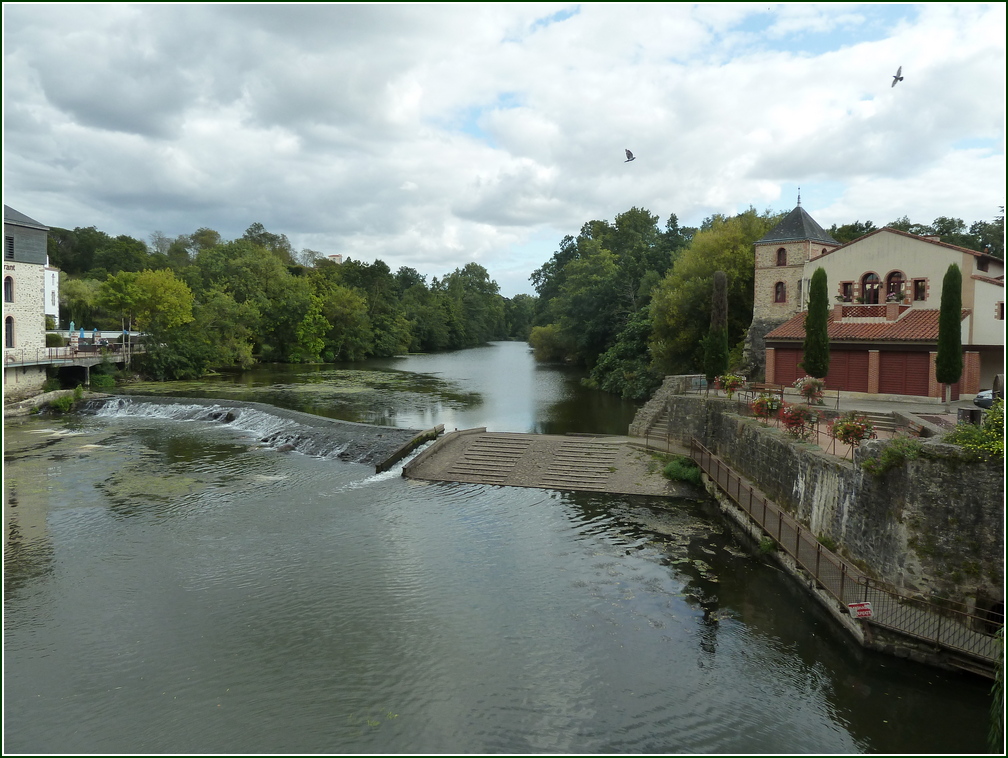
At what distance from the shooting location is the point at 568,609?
14.1m

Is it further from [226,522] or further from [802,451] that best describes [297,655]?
[802,451]

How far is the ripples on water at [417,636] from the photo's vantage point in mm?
10414

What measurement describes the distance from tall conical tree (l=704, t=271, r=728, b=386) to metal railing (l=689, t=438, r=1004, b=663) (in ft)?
40.0

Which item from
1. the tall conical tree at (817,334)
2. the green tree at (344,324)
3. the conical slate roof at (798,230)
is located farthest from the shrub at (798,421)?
the green tree at (344,324)

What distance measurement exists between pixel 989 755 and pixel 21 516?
76.7ft

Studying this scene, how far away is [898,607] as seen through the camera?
12.5 m

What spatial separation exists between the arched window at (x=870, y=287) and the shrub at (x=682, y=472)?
11827 millimetres

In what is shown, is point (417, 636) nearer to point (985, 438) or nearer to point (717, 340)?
point (985, 438)

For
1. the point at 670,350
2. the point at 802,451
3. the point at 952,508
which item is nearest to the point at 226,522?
the point at 802,451

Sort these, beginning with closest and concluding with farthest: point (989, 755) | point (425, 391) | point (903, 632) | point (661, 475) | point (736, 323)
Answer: point (989, 755), point (903, 632), point (661, 475), point (736, 323), point (425, 391)

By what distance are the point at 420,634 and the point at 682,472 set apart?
1259 centimetres

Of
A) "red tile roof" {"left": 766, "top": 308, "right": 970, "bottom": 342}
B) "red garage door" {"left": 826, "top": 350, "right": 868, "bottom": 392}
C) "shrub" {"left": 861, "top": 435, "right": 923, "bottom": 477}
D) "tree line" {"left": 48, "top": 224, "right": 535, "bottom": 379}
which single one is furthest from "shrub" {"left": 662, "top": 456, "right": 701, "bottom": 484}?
"tree line" {"left": 48, "top": 224, "right": 535, "bottom": 379}

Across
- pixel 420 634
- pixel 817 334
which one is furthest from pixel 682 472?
pixel 420 634

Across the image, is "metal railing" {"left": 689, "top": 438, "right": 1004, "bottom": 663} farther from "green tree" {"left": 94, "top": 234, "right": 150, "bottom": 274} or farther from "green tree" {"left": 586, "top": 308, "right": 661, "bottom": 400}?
"green tree" {"left": 94, "top": 234, "right": 150, "bottom": 274}
